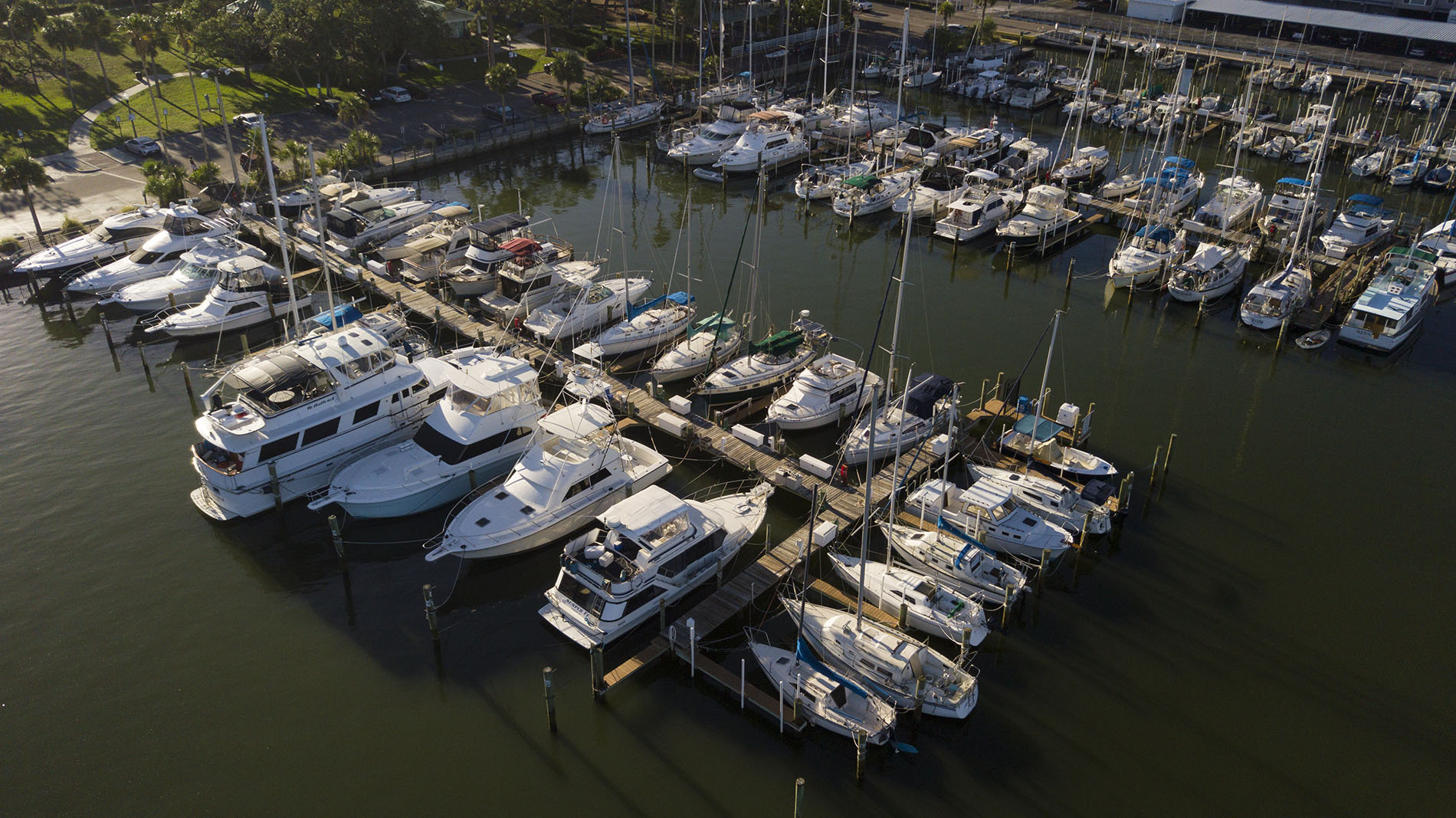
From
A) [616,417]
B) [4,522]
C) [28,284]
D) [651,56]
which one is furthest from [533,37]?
[4,522]

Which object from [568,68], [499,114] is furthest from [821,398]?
[499,114]

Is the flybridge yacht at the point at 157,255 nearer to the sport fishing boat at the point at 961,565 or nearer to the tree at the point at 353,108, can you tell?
the tree at the point at 353,108

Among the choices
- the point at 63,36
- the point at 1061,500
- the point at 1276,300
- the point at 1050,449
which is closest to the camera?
the point at 1061,500

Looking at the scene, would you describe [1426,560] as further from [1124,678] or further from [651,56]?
[651,56]

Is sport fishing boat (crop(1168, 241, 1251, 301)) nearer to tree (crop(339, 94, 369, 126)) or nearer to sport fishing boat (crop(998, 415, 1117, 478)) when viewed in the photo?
sport fishing boat (crop(998, 415, 1117, 478))

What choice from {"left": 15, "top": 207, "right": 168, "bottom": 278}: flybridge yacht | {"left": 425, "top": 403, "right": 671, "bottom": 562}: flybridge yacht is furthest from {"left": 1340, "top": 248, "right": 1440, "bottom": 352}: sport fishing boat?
{"left": 15, "top": 207, "right": 168, "bottom": 278}: flybridge yacht

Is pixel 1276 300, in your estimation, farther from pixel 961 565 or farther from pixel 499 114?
pixel 499 114
